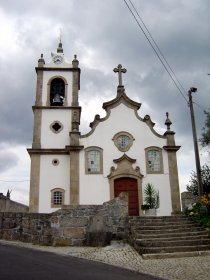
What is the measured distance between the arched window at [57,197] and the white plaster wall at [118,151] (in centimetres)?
149

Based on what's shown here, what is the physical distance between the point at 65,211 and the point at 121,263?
168 inches

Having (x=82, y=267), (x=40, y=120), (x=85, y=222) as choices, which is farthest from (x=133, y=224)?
(x=40, y=120)

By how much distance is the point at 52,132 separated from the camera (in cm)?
2334

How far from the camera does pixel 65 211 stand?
13766mm

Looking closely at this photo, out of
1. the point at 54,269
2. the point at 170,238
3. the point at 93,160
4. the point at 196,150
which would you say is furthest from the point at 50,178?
the point at 54,269

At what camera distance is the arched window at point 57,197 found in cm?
2119

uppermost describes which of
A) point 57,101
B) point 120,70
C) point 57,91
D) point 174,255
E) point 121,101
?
point 120,70

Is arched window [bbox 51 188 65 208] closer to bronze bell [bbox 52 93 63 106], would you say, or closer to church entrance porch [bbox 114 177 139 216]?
church entrance porch [bbox 114 177 139 216]

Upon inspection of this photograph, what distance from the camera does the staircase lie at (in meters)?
11.4

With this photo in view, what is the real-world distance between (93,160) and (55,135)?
3.55 m

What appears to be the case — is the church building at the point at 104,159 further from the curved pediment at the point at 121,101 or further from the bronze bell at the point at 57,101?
the bronze bell at the point at 57,101

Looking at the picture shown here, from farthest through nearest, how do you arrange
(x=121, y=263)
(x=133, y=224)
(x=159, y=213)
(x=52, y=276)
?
(x=159, y=213) → (x=133, y=224) → (x=121, y=263) → (x=52, y=276)

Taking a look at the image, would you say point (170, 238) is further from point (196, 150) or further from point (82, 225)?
point (196, 150)

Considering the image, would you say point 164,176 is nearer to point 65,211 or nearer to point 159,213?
point 159,213
